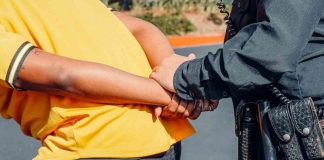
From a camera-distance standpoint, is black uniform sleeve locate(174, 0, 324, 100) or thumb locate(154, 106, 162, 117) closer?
black uniform sleeve locate(174, 0, 324, 100)

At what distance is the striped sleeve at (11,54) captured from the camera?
Answer: 218cm

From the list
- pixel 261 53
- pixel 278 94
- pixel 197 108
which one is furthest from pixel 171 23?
pixel 261 53

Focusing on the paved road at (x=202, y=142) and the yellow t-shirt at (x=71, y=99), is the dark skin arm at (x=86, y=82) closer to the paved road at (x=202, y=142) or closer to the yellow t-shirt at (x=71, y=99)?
the yellow t-shirt at (x=71, y=99)

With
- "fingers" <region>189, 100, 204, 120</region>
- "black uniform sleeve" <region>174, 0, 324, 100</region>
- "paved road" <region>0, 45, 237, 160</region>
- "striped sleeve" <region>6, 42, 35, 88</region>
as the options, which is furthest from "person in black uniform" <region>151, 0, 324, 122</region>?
"paved road" <region>0, 45, 237, 160</region>

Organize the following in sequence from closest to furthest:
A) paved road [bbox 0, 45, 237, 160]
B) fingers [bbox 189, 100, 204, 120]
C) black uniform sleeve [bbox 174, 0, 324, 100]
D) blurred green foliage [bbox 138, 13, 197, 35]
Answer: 1. black uniform sleeve [bbox 174, 0, 324, 100]
2. fingers [bbox 189, 100, 204, 120]
3. paved road [bbox 0, 45, 237, 160]
4. blurred green foliage [bbox 138, 13, 197, 35]

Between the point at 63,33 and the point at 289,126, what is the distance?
85cm

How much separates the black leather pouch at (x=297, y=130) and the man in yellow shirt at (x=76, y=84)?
354 millimetres

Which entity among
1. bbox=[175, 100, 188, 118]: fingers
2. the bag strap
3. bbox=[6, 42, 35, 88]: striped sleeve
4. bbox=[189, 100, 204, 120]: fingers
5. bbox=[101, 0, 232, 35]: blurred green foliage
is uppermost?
bbox=[6, 42, 35, 88]: striped sleeve

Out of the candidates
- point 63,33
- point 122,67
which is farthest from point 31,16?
point 122,67

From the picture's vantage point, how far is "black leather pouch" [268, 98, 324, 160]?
2.25 m

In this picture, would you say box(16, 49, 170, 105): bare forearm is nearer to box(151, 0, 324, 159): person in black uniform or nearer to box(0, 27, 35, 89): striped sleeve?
box(0, 27, 35, 89): striped sleeve

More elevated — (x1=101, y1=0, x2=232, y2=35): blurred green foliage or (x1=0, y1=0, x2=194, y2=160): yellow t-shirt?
(x1=0, y1=0, x2=194, y2=160): yellow t-shirt

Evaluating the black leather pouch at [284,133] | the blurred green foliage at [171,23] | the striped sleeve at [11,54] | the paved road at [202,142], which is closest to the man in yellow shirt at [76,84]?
the striped sleeve at [11,54]

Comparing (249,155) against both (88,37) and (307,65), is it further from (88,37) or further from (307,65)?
(88,37)
